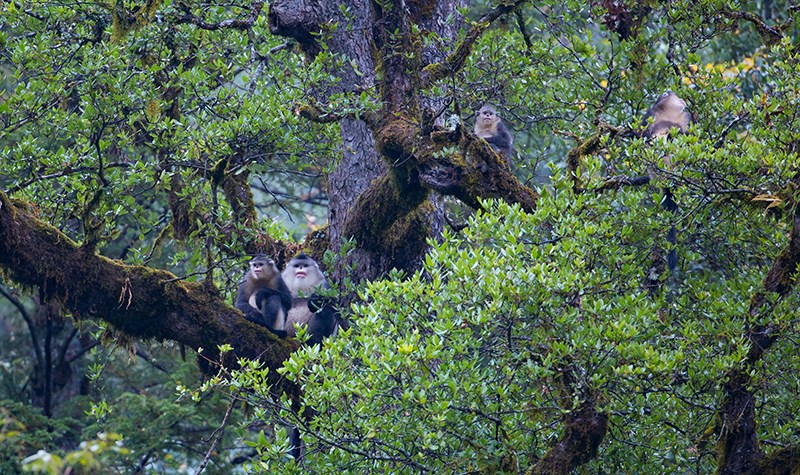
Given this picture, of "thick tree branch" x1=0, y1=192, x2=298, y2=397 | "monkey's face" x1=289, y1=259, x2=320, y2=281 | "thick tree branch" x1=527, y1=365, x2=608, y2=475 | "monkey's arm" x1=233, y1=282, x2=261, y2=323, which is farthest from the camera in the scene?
"monkey's face" x1=289, y1=259, x2=320, y2=281

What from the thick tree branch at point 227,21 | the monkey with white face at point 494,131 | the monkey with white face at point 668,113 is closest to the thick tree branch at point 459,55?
the thick tree branch at point 227,21

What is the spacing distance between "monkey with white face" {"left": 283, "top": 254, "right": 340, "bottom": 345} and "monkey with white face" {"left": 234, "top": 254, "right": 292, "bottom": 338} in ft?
0.44

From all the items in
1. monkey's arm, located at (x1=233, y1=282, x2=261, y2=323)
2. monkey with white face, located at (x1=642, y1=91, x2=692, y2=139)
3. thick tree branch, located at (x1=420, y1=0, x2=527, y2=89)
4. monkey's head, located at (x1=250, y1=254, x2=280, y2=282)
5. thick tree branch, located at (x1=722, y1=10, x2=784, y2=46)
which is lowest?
monkey's arm, located at (x1=233, y1=282, x2=261, y2=323)

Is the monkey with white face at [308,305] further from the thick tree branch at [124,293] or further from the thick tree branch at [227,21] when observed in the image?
the thick tree branch at [227,21]

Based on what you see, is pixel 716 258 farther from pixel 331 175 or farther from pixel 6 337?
pixel 6 337

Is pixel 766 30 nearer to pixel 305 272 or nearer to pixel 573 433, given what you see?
pixel 573 433

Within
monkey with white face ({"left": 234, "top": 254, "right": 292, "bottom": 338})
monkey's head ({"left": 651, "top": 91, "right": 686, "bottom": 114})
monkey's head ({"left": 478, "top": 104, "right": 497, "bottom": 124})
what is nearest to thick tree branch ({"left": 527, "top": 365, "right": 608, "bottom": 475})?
monkey with white face ({"left": 234, "top": 254, "right": 292, "bottom": 338})

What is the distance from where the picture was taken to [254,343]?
6.06 meters

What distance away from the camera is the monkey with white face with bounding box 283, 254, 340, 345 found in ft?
23.9

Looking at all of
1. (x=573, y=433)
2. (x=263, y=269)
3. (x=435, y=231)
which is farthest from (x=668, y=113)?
(x=573, y=433)

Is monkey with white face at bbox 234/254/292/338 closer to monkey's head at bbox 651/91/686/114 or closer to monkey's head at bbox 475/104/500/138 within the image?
monkey's head at bbox 475/104/500/138

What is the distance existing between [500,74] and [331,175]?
62.6 inches

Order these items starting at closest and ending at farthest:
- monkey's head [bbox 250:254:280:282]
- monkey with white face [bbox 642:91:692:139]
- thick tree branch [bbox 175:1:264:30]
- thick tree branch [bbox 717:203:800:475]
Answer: thick tree branch [bbox 717:203:800:475]
thick tree branch [bbox 175:1:264:30]
monkey's head [bbox 250:254:280:282]
monkey with white face [bbox 642:91:692:139]

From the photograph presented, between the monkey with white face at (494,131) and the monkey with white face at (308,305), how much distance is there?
2511 mm
